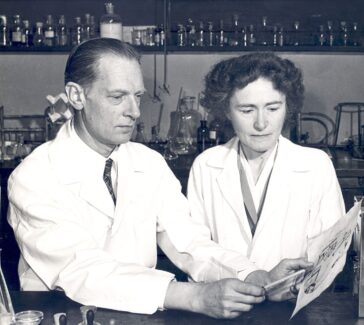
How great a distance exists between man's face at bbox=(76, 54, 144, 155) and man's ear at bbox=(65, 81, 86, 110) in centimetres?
1

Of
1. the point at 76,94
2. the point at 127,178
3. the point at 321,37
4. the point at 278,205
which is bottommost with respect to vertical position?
the point at 278,205

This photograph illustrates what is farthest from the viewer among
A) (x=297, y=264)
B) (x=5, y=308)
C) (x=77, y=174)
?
(x=77, y=174)

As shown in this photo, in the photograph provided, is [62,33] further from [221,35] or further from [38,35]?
[221,35]

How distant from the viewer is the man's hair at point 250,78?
2.46 metres

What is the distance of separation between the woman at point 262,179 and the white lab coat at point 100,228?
0.89 feet

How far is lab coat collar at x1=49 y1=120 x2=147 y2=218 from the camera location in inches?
81.9

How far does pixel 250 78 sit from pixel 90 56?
0.63 meters

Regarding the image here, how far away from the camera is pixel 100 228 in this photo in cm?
210

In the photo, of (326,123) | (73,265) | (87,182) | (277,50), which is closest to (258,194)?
(87,182)

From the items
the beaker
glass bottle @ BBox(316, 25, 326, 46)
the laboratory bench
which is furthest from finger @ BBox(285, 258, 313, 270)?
glass bottle @ BBox(316, 25, 326, 46)

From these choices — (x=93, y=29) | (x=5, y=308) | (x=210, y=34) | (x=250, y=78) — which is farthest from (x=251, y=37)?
(x=5, y=308)

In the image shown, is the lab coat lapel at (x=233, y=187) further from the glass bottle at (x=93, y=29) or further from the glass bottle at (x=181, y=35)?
the glass bottle at (x=93, y=29)

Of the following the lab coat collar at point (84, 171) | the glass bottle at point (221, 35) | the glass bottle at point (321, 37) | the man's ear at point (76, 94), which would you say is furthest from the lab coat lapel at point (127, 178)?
the glass bottle at point (321, 37)

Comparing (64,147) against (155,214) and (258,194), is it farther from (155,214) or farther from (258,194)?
(258,194)
